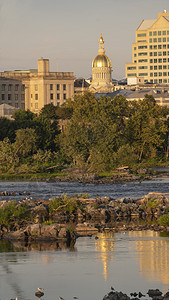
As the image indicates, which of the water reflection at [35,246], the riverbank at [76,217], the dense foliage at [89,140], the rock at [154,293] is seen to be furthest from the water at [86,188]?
the rock at [154,293]

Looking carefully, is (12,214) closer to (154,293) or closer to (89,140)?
(154,293)

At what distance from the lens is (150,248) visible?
37781 mm

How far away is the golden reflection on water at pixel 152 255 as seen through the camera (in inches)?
1246

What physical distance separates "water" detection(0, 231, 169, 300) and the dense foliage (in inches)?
2033

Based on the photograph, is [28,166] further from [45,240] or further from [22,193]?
[45,240]

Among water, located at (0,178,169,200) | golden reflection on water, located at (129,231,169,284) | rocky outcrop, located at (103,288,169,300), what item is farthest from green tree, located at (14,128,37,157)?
rocky outcrop, located at (103,288,169,300)

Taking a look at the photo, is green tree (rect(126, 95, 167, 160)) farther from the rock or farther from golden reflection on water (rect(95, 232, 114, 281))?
the rock

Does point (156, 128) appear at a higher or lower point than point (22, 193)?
higher

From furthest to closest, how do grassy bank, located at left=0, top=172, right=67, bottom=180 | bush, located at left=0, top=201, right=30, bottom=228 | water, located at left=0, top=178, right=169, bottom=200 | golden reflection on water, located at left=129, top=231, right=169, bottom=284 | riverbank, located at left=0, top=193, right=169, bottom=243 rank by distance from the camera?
grassy bank, located at left=0, top=172, right=67, bottom=180, water, located at left=0, top=178, right=169, bottom=200, bush, located at left=0, top=201, right=30, bottom=228, riverbank, located at left=0, top=193, right=169, bottom=243, golden reflection on water, located at left=129, top=231, right=169, bottom=284

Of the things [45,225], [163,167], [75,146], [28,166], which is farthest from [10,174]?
[45,225]

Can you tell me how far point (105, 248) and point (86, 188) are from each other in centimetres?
3865

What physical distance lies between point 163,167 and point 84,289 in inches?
3147

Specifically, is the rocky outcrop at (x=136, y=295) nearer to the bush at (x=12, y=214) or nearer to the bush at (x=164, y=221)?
the bush at (x=12, y=214)

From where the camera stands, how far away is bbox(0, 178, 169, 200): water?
69062 mm
